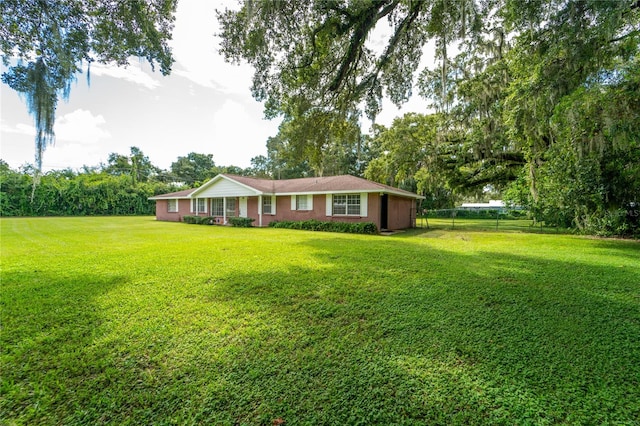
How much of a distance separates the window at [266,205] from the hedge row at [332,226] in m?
1.85

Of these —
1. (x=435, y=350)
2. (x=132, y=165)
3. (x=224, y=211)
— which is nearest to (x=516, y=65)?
(x=435, y=350)

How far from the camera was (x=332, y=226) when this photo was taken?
1456cm

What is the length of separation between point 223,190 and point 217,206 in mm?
1962

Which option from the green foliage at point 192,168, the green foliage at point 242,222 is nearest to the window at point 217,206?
the green foliage at point 242,222

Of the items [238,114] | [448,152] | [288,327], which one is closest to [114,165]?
[238,114]

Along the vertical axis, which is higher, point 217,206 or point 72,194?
point 72,194

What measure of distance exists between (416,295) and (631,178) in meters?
9.79

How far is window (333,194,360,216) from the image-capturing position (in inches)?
586

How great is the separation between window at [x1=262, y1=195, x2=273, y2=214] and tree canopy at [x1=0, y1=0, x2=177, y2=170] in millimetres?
13895

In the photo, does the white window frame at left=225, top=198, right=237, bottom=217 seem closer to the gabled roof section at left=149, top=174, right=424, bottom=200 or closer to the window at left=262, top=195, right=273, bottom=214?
the gabled roof section at left=149, top=174, right=424, bottom=200

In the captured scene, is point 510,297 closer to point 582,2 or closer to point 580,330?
point 580,330

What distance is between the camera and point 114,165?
45.8 meters

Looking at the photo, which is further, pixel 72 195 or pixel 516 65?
pixel 72 195

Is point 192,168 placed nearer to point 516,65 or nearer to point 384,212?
point 384,212
